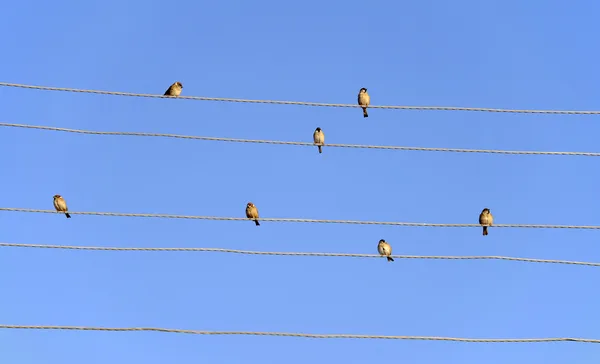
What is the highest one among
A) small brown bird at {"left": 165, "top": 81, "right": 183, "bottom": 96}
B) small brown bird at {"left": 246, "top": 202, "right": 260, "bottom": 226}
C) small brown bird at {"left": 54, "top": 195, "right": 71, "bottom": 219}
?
small brown bird at {"left": 165, "top": 81, "right": 183, "bottom": 96}

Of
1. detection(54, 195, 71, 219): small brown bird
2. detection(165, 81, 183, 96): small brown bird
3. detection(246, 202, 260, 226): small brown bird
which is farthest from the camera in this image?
detection(165, 81, 183, 96): small brown bird

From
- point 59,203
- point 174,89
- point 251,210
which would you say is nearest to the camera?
point 59,203

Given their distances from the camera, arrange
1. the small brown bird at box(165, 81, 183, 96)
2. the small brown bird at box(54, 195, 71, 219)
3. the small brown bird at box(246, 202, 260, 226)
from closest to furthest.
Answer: the small brown bird at box(54, 195, 71, 219) < the small brown bird at box(246, 202, 260, 226) < the small brown bird at box(165, 81, 183, 96)

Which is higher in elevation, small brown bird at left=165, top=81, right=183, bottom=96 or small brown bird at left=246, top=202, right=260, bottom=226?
small brown bird at left=165, top=81, right=183, bottom=96

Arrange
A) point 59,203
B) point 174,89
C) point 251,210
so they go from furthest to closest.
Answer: point 174,89 → point 251,210 → point 59,203

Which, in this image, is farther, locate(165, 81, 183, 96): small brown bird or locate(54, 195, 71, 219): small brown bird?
locate(165, 81, 183, 96): small brown bird

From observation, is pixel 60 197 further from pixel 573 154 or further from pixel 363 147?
pixel 573 154

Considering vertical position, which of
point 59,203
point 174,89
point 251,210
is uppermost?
point 174,89

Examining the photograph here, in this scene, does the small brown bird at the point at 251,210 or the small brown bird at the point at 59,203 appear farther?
the small brown bird at the point at 251,210

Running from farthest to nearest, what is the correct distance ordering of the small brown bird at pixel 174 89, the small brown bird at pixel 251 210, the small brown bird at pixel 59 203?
the small brown bird at pixel 174 89
the small brown bird at pixel 251 210
the small brown bird at pixel 59 203

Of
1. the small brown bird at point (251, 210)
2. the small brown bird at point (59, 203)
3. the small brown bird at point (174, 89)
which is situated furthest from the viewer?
the small brown bird at point (174, 89)

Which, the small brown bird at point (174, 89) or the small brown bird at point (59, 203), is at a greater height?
the small brown bird at point (174, 89)

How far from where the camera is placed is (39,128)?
16781 mm

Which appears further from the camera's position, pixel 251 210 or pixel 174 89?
pixel 174 89
